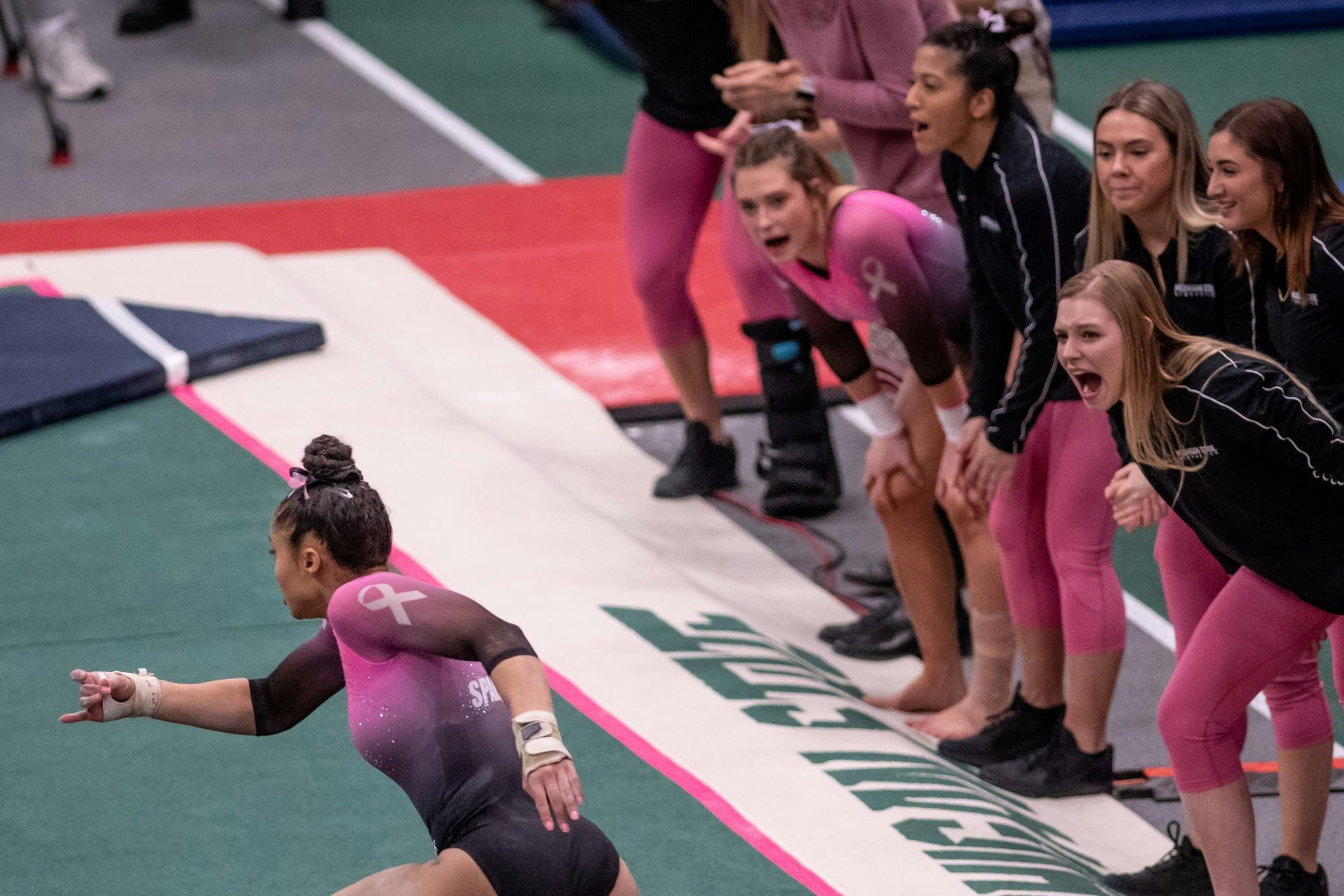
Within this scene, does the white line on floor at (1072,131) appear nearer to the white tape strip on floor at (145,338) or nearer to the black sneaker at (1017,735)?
the white tape strip on floor at (145,338)

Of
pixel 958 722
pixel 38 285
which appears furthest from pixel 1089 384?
pixel 38 285

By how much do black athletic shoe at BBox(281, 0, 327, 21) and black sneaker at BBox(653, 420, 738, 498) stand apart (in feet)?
18.4

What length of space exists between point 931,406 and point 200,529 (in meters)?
1.72

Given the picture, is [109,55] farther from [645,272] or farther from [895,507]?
[895,507]

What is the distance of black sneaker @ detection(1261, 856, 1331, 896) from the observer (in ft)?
10.1

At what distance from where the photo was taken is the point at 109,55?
9250 mm

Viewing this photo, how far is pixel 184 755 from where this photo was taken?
333 centimetres

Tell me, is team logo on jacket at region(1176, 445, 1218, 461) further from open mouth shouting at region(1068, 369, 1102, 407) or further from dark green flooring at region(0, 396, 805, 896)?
dark green flooring at region(0, 396, 805, 896)

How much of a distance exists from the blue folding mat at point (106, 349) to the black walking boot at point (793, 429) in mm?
1316

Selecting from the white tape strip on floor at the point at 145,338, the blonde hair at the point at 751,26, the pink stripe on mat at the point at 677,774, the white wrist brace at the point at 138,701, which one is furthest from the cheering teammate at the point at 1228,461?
the white tape strip on floor at the point at 145,338

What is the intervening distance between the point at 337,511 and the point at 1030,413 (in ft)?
5.15

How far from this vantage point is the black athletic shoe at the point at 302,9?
32.2 feet

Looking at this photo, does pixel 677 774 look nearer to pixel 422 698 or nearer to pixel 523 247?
pixel 422 698

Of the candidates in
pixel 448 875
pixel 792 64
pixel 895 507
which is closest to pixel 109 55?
pixel 792 64
